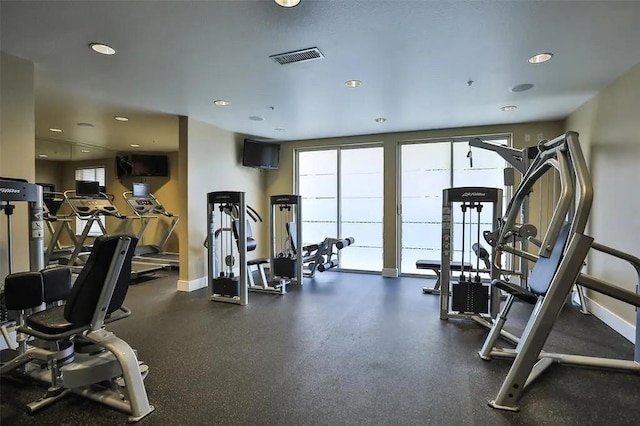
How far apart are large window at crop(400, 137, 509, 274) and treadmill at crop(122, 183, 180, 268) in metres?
4.23

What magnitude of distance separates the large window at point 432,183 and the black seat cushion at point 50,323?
4940 mm

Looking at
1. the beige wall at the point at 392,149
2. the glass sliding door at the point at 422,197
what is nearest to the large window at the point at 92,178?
the beige wall at the point at 392,149

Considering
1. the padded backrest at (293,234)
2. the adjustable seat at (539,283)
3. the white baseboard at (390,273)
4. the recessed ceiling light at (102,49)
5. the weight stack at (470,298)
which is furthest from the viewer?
the white baseboard at (390,273)

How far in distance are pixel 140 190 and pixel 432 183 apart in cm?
546

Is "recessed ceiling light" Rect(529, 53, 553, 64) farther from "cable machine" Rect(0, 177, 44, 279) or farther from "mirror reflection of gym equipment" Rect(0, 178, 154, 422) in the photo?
"cable machine" Rect(0, 177, 44, 279)

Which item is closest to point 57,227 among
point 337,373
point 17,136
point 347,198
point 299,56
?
point 17,136

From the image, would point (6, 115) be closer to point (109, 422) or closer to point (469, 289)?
point (109, 422)

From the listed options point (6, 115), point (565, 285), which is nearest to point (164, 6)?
point (6, 115)

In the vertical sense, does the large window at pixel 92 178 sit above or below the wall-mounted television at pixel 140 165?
below

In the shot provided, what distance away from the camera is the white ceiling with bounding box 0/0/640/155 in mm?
2197

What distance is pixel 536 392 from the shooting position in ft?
7.30

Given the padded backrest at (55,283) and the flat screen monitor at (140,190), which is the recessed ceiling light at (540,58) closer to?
the padded backrest at (55,283)

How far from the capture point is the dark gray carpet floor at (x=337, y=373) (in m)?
1.98

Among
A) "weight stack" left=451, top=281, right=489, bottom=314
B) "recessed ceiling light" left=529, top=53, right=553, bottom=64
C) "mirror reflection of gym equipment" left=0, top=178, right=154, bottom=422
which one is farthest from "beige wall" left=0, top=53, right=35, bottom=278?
"recessed ceiling light" left=529, top=53, right=553, bottom=64
